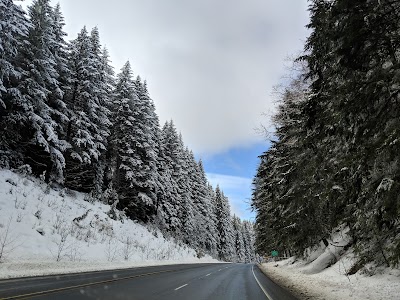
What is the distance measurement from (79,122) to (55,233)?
11.0 metres

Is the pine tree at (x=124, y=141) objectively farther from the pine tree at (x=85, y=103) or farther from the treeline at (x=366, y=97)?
the treeline at (x=366, y=97)

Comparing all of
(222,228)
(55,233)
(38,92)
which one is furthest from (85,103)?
(222,228)

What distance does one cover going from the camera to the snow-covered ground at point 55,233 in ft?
55.0

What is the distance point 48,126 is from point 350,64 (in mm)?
21361

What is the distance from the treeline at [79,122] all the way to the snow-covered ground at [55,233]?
2.19 metres

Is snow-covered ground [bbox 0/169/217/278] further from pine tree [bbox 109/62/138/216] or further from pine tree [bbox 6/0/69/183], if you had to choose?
pine tree [bbox 109/62/138/216]

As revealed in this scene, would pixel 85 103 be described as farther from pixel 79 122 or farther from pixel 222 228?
pixel 222 228

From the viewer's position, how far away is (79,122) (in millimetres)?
29016

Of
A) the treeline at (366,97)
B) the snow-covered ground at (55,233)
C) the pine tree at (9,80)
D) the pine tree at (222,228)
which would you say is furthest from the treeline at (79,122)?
the pine tree at (222,228)

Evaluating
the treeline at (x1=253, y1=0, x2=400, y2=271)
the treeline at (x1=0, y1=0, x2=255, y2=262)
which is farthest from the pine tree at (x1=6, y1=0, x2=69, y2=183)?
the treeline at (x1=253, y1=0, x2=400, y2=271)

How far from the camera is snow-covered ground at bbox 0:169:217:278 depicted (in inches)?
659

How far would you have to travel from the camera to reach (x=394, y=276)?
1096 centimetres

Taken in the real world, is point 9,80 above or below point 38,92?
above

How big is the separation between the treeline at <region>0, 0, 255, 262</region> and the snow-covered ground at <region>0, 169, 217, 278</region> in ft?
7.18
